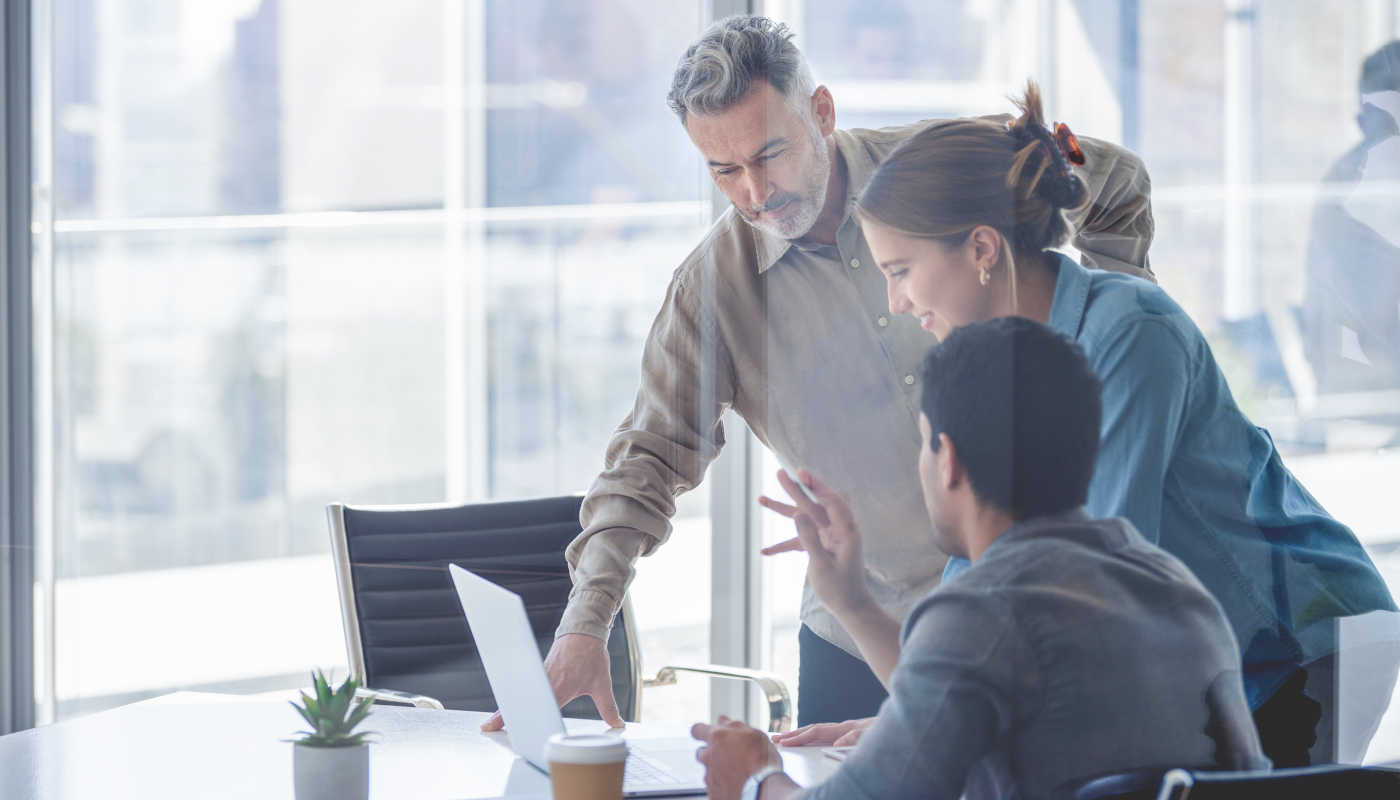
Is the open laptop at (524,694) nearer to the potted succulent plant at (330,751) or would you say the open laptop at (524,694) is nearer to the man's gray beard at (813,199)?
the potted succulent plant at (330,751)

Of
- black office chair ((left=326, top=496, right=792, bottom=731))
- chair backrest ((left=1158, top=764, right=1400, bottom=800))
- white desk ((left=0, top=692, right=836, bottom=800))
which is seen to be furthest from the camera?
black office chair ((left=326, top=496, right=792, bottom=731))

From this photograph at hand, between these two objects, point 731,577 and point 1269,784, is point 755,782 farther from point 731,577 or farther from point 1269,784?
point 731,577

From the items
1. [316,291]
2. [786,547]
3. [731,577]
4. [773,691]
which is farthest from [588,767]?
[316,291]

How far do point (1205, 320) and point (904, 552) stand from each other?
0.30 metres

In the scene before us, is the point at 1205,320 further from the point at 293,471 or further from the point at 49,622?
the point at 49,622

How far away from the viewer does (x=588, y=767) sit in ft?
3.73

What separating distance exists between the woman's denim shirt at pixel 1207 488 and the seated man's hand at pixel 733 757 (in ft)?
0.89

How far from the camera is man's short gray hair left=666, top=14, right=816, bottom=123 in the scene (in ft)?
4.51

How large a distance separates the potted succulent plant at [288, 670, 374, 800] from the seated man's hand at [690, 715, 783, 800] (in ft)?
1.35

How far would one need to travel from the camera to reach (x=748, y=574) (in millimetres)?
3203

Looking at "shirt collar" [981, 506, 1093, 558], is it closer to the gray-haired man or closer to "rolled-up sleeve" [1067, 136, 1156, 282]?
the gray-haired man

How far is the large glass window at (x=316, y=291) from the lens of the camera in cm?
328

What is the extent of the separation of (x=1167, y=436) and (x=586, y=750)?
56 cm

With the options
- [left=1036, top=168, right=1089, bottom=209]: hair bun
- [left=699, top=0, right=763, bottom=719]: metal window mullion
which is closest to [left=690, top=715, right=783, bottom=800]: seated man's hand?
[left=1036, top=168, right=1089, bottom=209]: hair bun
